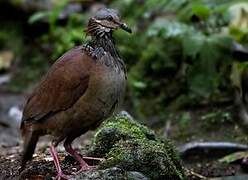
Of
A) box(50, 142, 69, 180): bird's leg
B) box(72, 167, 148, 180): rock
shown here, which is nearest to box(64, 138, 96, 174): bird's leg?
box(50, 142, 69, 180): bird's leg

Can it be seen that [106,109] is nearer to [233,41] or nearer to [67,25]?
[233,41]

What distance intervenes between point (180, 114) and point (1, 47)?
4.95m

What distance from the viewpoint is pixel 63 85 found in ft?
16.8

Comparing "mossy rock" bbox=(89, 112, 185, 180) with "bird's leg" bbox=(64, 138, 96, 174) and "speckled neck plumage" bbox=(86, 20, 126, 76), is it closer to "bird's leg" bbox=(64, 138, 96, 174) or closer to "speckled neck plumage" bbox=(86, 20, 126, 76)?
"bird's leg" bbox=(64, 138, 96, 174)

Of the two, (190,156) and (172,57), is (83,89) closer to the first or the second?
(190,156)

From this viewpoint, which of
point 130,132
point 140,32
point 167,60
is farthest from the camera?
point 140,32

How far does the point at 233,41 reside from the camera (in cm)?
818

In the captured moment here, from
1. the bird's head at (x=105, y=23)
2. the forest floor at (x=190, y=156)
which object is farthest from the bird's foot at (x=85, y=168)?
the bird's head at (x=105, y=23)

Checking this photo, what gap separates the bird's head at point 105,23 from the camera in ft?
16.8

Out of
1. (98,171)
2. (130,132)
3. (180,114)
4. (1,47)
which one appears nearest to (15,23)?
(1,47)

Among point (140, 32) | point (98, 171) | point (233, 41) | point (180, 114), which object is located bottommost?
point (98, 171)

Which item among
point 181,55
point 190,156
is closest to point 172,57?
point 181,55

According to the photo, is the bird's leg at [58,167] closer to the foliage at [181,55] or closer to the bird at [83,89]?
the bird at [83,89]

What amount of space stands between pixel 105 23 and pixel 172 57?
4288 millimetres
